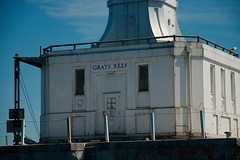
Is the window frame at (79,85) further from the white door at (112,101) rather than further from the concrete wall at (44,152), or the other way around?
the concrete wall at (44,152)

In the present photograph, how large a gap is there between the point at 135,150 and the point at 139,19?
1703cm

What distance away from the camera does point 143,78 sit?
143 ft

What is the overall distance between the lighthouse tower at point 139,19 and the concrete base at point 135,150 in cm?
1437

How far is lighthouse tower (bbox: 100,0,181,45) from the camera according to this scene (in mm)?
47406

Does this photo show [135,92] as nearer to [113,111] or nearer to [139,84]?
[139,84]

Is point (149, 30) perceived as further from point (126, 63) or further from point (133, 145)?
point (133, 145)

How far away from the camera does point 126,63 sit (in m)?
43.5

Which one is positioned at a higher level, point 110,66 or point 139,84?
point 110,66

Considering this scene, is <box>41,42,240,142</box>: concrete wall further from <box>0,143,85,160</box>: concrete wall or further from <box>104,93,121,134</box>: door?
<box>0,143,85,160</box>: concrete wall

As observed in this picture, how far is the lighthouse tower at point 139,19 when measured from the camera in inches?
1866

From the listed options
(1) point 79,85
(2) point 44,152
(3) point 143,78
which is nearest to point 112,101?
(3) point 143,78

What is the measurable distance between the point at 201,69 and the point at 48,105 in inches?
488

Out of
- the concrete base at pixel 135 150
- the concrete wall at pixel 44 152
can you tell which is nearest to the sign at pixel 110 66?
the concrete base at pixel 135 150

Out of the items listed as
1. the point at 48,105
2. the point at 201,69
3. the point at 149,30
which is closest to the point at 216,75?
the point at 201,69
